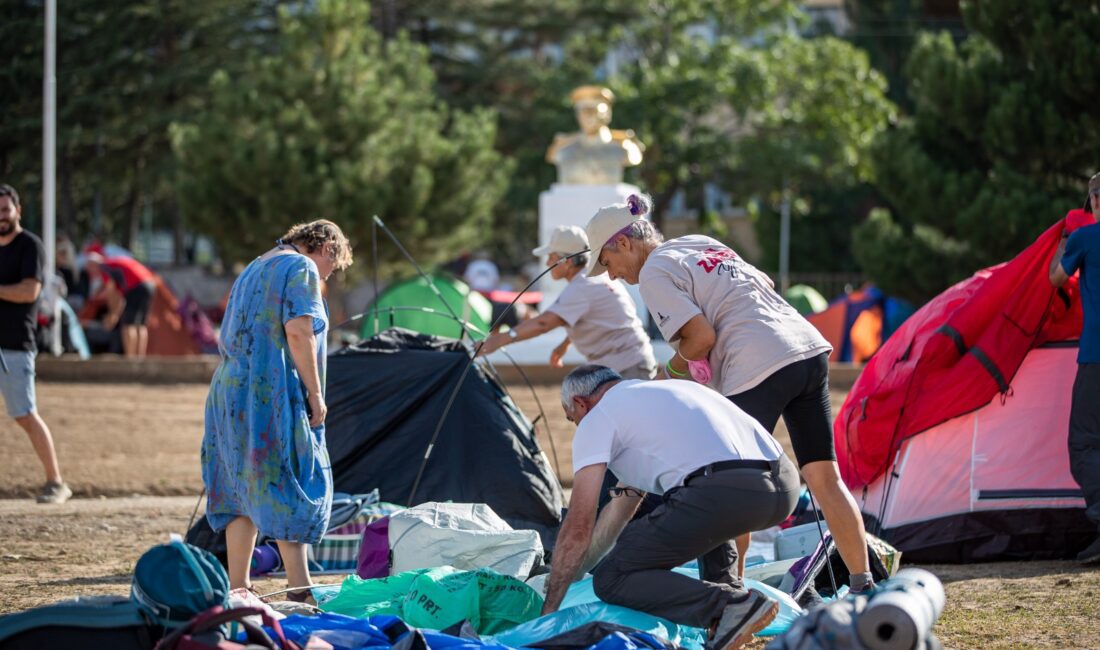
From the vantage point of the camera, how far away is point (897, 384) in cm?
679

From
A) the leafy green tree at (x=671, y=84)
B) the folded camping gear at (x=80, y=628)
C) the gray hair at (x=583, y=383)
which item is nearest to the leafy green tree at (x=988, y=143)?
the gray hair at (x=583, y=383)

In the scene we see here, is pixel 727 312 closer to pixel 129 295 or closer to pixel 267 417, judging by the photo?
pixel 267 417

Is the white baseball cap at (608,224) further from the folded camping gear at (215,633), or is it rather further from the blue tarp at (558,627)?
the folded camping gear at (215,633)

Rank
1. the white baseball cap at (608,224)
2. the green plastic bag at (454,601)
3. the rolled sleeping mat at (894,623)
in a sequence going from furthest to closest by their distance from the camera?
1. the white baseball cap at (608,224)
2. the green plastic bag at (454,601)
3. the rolled sleeping mat at (894,623)

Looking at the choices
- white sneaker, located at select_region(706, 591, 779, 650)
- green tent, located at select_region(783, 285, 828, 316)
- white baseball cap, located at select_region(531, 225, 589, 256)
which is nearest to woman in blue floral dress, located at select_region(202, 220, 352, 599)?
white sneaker, located at select_region(706, 591, 779, 650)

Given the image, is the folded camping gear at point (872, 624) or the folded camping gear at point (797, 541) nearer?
the folded camping gear at point (872, 624)

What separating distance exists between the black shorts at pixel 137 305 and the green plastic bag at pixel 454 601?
1247 centimetres

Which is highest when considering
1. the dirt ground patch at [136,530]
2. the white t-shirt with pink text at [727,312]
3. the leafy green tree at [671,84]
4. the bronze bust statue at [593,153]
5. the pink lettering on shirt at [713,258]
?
the leafy green tree at [671,84]

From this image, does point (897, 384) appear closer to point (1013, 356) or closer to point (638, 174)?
point (1013, 356)

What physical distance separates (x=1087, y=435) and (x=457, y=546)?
283cm

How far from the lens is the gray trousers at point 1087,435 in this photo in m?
6.11

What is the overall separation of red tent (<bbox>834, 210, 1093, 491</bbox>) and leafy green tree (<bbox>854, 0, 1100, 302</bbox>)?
21.3 ft

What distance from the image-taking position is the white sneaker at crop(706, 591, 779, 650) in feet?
13.9

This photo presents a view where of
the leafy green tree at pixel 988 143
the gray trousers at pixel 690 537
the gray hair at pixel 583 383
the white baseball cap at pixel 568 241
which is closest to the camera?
the gray trousers at pixel 690 537
